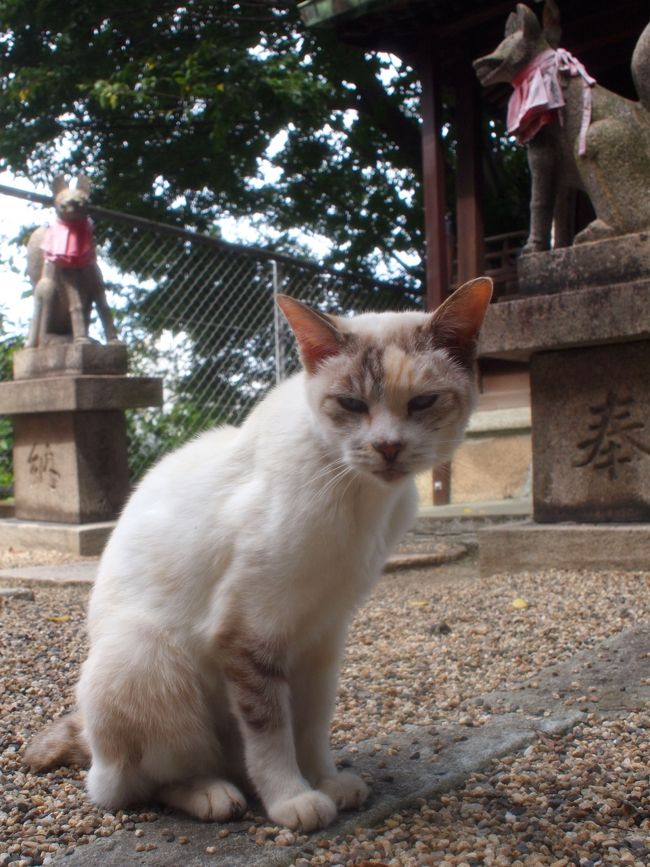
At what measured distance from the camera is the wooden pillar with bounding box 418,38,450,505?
817cm

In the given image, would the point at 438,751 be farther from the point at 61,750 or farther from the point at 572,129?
the point at 572,129

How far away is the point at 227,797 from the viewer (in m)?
1.95

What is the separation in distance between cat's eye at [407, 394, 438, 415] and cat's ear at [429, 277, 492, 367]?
14cm

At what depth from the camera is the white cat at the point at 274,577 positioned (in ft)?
6.26

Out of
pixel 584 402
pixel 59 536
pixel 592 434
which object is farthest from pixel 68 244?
pixel 592 434

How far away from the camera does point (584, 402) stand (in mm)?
4695

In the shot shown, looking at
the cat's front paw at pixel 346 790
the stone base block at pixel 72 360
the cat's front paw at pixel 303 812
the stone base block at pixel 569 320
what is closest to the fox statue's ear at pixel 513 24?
the stone base block at pixel 569 320

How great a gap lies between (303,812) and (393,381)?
918 mm

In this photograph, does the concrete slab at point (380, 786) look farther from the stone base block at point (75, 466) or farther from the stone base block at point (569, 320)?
the stone base block at point (75, 466)

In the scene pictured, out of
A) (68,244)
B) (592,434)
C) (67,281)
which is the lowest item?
(592,434)

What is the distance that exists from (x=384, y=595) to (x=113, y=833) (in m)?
2.96

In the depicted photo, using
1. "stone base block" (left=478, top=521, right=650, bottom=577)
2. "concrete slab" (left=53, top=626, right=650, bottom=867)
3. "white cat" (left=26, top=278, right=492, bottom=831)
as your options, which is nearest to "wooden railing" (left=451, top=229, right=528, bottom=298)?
"stone base block" (left=478, top=521, right=650, bottom=577)

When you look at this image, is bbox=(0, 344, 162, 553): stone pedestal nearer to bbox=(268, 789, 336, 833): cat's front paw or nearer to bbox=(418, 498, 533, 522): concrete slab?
bbox=(418, 498, 533, 522): concrete slab

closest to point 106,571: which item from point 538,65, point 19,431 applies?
point 538,65
